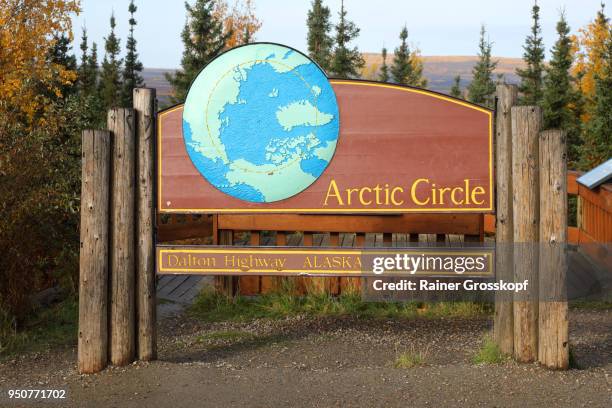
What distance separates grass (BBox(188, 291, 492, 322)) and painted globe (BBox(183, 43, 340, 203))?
8.80 feet

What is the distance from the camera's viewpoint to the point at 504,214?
21.7 ft

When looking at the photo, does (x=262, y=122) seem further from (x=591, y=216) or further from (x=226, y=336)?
(x=591, y=216)

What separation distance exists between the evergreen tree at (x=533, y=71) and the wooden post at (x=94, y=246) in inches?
1105

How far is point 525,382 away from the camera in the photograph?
20.2ft

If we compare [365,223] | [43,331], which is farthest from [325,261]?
[43,331]

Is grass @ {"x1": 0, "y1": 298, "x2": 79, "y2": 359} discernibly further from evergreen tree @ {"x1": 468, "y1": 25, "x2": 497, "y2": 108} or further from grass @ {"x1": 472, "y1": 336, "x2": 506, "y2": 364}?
evergreen tree @ {"x1": 468, "y1": 25, "x2": 497, "y2": 108}

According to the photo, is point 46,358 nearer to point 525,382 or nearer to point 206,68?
point 206,68

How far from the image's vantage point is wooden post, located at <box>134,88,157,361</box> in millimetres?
6848

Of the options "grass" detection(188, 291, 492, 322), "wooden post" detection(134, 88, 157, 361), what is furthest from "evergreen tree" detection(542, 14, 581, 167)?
"wooden post" detection(134, 88, 157, 361)

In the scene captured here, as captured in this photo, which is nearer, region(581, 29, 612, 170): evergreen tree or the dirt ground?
the dirt ground

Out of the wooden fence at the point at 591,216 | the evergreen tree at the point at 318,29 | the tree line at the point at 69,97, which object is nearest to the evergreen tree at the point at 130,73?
the tree line at the point at 69,97

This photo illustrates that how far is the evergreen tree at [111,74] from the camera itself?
37.7 meters

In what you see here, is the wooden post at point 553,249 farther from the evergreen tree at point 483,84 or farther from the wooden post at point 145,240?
the evergreen tree at point 483,84

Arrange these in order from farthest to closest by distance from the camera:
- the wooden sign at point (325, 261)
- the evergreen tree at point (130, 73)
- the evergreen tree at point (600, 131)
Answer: the evergreen tree at point (130, 73) < the evergreen tree at point (600, 131) < the wooden sign at point (325, 261)
